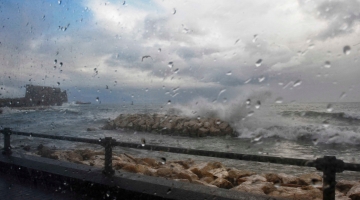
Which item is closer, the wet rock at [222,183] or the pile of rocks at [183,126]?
the wet rock at [222,183]

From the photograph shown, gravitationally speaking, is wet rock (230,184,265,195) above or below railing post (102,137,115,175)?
below

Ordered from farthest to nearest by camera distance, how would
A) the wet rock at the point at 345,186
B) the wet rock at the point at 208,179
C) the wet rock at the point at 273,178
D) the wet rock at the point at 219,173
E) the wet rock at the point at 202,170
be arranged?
the wet rock at the point at 202,170
the wet rock at the point at 219,173
the wet rock at the point at 273,178
the wet rock at the point at 208,179
the wet rock at the point at 345,186

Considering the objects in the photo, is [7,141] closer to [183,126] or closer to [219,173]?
[219,173]

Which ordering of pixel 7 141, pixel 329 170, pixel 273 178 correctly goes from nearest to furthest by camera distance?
pixel 329 170 < pixel 273 178 < pixel 7 141

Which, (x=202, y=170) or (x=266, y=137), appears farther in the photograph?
(x=266, y=137)

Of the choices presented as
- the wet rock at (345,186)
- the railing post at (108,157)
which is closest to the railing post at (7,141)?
the railing post at (108,157)

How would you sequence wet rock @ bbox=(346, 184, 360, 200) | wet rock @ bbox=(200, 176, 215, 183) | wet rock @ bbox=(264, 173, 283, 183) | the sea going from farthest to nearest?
1. the sea
2. wet rock @ bbox=(264, 173, 283, 183)
3. wet rock @ bbox=(200, 176, 215, 183)
4. wet rock @ bbox=(346, 184, 360, 200)

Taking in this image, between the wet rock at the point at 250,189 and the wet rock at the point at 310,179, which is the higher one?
the wet rock at the point at 250,189

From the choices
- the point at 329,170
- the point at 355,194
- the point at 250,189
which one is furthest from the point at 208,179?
the point at 329,170

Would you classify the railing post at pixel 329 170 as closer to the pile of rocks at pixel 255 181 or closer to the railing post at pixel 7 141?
the pile of rocks at pixel 255 181

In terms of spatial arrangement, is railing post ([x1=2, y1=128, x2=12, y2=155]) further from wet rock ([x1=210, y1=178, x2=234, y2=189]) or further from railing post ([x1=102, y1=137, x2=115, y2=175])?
wet rock ([x1=210, y1=178, x2=234, y2=189])

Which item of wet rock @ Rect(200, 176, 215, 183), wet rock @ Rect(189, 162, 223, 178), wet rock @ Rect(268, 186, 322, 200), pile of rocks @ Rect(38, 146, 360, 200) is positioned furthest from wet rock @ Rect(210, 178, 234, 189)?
wet rock @ Rect(268, 186, 322, 200)

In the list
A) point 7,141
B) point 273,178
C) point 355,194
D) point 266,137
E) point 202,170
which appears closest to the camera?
point 355,194

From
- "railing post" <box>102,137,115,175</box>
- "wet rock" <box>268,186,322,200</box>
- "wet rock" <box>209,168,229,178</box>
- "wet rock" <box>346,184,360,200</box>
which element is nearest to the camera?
"wet rock" <box>268,186,322,200</box>
